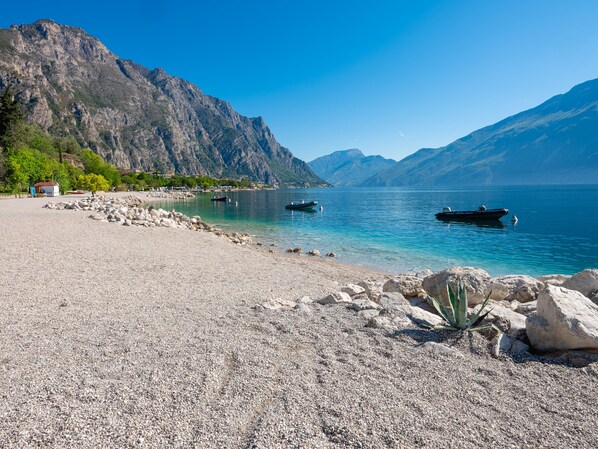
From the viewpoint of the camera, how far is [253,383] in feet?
15.2

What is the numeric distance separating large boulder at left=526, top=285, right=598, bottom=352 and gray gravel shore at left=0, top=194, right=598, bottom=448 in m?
0.43

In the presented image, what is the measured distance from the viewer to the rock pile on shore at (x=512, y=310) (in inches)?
215

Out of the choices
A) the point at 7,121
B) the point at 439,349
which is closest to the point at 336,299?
the point at 439,349

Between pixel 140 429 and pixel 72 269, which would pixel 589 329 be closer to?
pixel 140 429

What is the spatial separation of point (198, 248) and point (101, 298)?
9.86m

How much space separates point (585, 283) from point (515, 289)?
83.2 inches

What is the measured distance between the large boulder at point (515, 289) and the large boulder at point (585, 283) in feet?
4.58

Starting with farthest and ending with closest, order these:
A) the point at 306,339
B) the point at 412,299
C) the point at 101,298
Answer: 1. the point at 412,299
2. the point at 101,298
3. the point at 306,339

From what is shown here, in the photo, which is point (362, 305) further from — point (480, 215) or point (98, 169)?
point (98, 169)

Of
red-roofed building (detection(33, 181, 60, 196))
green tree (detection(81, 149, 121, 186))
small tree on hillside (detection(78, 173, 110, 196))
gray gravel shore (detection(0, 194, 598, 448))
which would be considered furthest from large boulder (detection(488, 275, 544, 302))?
green tree (detection(81, 149, 121, 186))

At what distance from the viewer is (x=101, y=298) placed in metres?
8.61

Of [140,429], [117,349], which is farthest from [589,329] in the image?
[117,349]

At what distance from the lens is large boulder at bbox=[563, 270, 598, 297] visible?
807 centimetres

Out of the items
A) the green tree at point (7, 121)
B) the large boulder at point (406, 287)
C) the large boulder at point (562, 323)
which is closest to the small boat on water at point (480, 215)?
the large boulder at point (406, 287)
